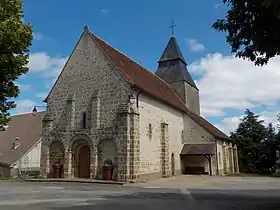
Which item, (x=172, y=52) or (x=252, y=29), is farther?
(x=172, y=52)

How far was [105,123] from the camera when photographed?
22781 millimetres

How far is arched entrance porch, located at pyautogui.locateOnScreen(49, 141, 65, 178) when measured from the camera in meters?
24.2

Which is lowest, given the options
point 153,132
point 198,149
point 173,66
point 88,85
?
point 198,149

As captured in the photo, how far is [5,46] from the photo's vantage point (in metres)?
7.96

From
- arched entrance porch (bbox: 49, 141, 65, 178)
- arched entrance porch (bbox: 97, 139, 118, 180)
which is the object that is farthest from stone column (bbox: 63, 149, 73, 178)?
→ arched entrance porch (bbox: 97, 139, 118, 180)

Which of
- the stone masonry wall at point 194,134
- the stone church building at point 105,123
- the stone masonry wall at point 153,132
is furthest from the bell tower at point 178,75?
the stone masonry wall at point 153,132

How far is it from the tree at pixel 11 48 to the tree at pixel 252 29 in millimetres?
5226

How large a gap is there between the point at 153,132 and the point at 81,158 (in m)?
6.19

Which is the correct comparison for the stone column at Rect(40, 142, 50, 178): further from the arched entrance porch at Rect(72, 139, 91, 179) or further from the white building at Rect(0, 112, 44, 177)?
the white building at Rect(0, 112, 44, 177)

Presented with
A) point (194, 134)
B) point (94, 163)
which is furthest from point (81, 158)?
point (194, 134)

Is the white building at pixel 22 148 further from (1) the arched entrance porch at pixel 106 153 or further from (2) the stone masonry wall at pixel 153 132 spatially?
(2) the stone masonry wall at pixel 153 132

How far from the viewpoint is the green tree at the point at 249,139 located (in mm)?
40344

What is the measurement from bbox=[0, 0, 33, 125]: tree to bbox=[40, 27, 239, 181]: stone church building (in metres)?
13.0

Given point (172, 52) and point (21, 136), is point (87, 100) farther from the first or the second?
point (172, 52)
